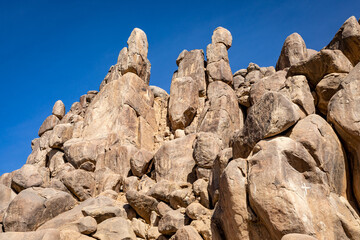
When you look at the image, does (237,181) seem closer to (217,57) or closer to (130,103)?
(130,103)

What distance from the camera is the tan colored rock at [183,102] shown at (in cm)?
2386

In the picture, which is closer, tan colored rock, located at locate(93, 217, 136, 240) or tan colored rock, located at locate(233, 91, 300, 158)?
tan colored rock, located at locate(233, 91, 300, 158)

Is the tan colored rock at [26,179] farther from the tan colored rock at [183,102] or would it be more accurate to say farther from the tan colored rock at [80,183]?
the tan colored rock at [183,102]

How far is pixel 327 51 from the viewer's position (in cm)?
1316

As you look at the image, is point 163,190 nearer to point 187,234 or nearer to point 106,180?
point 187,234

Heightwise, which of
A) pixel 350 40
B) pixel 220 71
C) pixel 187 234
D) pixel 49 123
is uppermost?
pixel 49 123

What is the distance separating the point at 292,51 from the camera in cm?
2239

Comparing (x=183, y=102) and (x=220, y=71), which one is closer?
(x=183, y=102)

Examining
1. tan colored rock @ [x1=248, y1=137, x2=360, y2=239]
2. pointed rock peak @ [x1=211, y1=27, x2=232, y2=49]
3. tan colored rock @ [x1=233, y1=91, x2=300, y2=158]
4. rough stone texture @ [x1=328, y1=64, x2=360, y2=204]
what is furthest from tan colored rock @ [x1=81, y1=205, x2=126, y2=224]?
pointed rock peak @ [x1=211, y1=27, x2=232, y2=49]

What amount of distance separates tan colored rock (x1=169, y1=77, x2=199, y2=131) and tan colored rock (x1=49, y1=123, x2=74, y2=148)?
7.79 metres

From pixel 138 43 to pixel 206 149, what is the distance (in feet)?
47.0

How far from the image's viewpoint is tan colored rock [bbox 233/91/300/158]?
1101 centimetres

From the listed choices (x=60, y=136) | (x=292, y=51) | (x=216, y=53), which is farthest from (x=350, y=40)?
(x=60, y=136)

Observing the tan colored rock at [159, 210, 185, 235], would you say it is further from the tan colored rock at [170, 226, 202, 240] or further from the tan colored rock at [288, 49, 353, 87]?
the tan colored rock at [288, 49, 353, 87]
